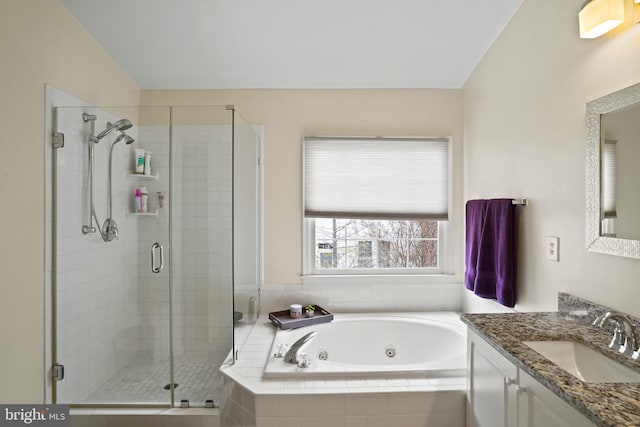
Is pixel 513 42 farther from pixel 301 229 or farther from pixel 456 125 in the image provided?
pixel 301 229

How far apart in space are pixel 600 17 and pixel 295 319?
234 centimetres

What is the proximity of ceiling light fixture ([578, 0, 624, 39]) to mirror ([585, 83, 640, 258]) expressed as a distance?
253 mm

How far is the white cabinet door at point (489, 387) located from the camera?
1.41 m

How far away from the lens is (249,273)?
263 centimetres

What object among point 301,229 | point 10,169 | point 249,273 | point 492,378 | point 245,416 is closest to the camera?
point 492,378

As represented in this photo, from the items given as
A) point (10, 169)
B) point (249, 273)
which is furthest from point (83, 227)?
point (249, 273)

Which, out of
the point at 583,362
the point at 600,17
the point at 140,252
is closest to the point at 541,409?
the point at 583,362

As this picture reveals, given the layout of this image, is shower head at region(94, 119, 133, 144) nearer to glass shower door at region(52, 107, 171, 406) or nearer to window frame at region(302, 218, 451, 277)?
glass shower door at region(52, 107, 171, 406)

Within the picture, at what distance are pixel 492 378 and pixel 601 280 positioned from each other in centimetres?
64

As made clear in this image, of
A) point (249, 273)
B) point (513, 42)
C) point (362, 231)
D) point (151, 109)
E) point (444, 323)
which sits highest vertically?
point (513, 42)

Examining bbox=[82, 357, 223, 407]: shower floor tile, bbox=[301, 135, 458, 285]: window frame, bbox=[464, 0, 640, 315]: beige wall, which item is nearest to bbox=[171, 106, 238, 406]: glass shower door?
bbox=[82, 357, 223, 407]: shower floor tile

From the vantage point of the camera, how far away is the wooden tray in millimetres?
2656

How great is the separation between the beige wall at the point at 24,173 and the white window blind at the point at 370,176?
5.56 ft

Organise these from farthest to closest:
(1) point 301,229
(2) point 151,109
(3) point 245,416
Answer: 1. (1) point 301,229
2. (2) point 151,109
3. (3) point 245,416
